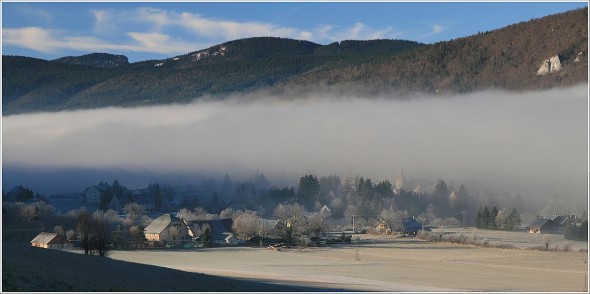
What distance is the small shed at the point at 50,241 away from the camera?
203ft

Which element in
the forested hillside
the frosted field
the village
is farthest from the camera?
the forested hillside

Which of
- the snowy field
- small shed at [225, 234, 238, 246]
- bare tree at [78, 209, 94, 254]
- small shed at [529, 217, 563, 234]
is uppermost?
bare tree at [78, 209, 94, 254]

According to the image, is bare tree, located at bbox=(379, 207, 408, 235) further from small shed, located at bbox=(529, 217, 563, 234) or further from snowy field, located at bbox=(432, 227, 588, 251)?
small shed, located at bbox=(529, 217, 563, 234)

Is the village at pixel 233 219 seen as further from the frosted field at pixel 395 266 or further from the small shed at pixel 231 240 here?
the frosted field at pixel 395 266

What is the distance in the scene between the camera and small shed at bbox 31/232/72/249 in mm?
61750

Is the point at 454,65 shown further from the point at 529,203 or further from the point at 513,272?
the point at 513,272

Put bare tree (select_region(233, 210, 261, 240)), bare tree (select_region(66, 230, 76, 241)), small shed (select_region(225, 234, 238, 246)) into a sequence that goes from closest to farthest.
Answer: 1. bare tree (select_region(66, 230, 76, 241))
2. small shed (select_region(225, 234, 238, 246))
3. bare tree (select_region(233, 210, 261, 240))

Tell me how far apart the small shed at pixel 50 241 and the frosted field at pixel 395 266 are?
4030 millimetres

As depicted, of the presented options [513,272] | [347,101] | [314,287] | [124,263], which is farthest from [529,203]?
[347,101]

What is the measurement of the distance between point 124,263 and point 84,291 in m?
9.00

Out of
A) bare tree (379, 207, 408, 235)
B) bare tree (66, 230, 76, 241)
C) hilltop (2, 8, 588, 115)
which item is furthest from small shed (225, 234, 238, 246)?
hilltop (2, 8, 588, 115)

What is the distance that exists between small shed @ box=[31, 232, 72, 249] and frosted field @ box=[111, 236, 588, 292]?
403 cm

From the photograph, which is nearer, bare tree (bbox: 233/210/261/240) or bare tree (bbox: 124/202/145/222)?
bare tree (bbox: 233/210/261/240)

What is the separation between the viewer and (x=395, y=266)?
2092 inches
